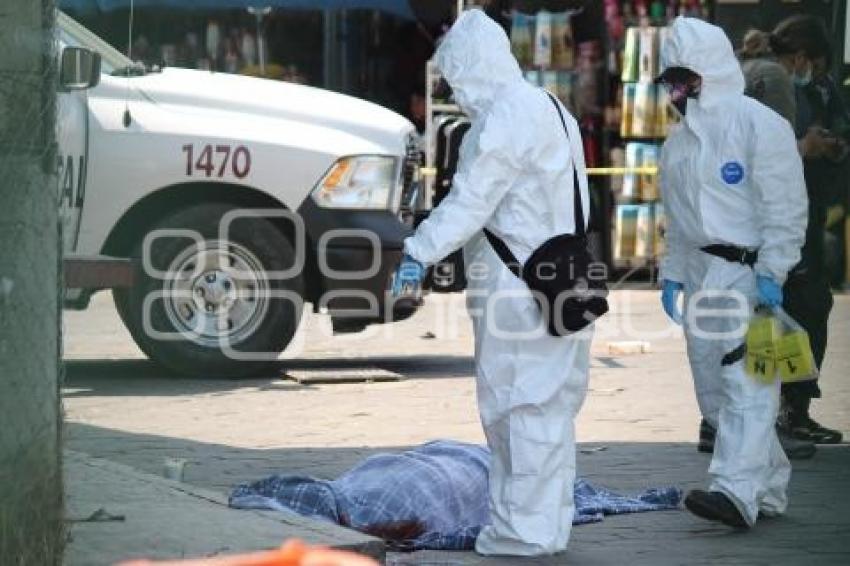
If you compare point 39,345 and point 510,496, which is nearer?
point 39,345

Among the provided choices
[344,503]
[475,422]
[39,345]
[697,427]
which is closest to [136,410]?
[475,422]

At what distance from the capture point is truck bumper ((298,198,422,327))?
11.9m

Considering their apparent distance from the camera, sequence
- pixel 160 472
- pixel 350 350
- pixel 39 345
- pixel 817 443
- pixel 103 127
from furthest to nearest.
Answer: pixel 350 350 < pixel 103 127 < pixel 817 443 < pixel 160 472 < pixel 39 345

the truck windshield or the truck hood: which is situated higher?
the truck windshield

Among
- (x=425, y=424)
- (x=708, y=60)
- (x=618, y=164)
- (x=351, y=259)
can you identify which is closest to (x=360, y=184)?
(x=351, y=259)

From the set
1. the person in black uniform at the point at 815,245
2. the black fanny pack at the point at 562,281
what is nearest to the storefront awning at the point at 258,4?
the person in black uniform at the point at 815,245

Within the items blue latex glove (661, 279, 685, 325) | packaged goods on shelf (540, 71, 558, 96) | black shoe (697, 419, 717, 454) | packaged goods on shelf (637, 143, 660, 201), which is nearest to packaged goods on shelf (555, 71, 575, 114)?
packaged goods on shelf (540, 71, 558, 96)

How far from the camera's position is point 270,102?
1209 cm

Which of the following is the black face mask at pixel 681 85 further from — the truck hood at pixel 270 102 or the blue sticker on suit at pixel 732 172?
the truck hood at pixel 270 102

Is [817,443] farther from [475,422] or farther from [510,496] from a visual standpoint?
[510,496]

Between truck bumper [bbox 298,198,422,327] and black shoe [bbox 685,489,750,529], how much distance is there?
4.61m

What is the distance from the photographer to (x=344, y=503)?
733 centimetres

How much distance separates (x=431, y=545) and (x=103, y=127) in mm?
5179

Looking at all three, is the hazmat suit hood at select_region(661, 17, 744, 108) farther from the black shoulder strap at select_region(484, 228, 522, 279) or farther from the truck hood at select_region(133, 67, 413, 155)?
the truck hood at select_region(133, 67, 413, 155)
